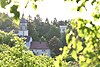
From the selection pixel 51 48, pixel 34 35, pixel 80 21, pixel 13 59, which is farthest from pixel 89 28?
pixel 34 35

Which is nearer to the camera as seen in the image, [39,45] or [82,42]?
[82,42]

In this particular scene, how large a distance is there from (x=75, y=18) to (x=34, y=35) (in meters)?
87.2

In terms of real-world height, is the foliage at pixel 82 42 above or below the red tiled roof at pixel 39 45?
above

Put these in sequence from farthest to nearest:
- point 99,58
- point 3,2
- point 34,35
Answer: point 34,35 → point 99,58 → point 3,2

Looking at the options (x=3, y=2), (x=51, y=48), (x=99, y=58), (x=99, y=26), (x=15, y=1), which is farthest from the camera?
(x=51, y=48)

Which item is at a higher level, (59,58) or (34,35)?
(59,58)

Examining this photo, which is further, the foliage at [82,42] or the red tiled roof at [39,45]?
the red tiled roof at [39,45]

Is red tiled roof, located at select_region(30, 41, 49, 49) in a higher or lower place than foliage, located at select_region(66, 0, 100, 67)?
lower

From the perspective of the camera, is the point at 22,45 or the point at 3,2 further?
the point at 22,45

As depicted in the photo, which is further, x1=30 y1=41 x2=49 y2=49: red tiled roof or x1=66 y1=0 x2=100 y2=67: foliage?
x1=30 y1=41 x2=49 y2=49: red tiled roof

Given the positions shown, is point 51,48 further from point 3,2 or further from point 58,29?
point 3,2

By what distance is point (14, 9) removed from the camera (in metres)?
3.16

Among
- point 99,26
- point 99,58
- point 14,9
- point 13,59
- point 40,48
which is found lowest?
point 40,48

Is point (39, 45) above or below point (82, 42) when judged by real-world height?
below
